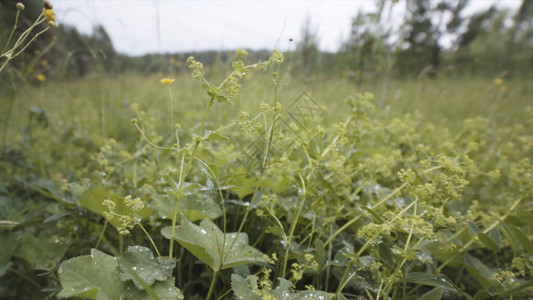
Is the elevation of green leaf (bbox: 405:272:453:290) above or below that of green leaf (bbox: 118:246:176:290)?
below

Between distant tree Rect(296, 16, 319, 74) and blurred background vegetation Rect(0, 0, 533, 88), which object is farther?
distant tree Rect(296, 16, 319, 74)

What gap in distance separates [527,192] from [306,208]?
2.84 feet

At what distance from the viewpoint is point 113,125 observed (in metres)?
2.68

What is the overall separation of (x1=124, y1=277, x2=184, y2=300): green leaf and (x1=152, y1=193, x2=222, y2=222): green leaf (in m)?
0.25

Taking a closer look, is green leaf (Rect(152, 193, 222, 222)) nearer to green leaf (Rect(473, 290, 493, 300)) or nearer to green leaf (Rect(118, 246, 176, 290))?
green leaf (Rect(118, 246, 176, 290))

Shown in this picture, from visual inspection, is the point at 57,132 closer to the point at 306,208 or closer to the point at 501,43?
the point at 306,208

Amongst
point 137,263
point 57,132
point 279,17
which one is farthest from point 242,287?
point 57,132

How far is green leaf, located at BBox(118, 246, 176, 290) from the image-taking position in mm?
707

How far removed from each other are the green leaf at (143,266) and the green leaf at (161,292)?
0.6 inches

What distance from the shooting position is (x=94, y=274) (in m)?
0.73

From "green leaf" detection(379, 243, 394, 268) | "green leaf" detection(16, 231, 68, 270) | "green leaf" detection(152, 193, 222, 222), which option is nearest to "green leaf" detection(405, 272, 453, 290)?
"green leaf" detection(379, 243, 394, 268)

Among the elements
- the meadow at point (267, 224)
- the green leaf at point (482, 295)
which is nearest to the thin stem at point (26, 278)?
the meadow at point (267, 224)

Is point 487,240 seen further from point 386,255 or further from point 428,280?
point 386,255

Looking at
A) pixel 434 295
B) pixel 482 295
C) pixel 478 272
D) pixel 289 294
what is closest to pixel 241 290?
pixel 289 294
